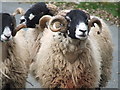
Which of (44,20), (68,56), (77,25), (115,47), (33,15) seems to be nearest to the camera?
(77,25)

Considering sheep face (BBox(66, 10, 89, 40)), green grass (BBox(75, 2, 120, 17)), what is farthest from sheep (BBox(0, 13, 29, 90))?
green grass (BBox(75, 2, 120, 17))

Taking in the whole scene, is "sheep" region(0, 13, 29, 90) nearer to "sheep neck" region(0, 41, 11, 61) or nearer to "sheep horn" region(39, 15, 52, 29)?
"sheep neck" region(0, 41, 11, 61)

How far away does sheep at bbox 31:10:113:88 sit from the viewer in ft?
17.1

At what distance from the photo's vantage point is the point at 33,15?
6227 mm

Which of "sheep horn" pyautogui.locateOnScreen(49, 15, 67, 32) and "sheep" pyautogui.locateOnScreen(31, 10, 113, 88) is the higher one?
"sheep horn" pyautogui.locateOnScreen(49, 15, 67, 32)

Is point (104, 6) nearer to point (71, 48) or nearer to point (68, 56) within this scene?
point (68, 56)

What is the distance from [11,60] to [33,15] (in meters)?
1.05

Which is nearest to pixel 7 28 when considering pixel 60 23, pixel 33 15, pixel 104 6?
pixel 60 23

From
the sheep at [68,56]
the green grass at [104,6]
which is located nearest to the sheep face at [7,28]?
the sheep at [68,56]

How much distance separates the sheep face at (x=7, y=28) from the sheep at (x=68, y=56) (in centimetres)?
50

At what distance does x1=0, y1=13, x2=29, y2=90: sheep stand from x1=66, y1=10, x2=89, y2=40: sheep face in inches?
29.9

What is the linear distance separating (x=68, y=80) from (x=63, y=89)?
138mm

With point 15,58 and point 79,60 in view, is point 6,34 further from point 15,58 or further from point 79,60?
point 79,60

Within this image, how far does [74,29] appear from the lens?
5.01 metres
